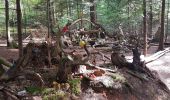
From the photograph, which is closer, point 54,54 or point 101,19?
point 54,54

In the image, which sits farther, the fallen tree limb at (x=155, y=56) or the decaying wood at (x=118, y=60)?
the fallen tree limb at (x=155, y=56)

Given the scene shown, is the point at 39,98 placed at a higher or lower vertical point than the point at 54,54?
lower

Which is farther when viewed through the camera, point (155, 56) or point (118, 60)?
point (155, 56)

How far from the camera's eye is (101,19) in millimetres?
32500

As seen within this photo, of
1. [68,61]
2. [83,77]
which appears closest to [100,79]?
[83,77]

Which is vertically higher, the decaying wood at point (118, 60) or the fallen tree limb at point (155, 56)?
the decaying wood at point (118, 60)

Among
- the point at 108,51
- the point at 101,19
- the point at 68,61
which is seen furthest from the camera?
the point at 101,19

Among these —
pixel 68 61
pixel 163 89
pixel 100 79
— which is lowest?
pixel 163 89

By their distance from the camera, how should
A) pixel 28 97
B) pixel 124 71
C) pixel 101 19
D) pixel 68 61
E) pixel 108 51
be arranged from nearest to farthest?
pixel 28 97
pixel 68 61
pixel 124 71
pixel 108 51
pixel 101 19

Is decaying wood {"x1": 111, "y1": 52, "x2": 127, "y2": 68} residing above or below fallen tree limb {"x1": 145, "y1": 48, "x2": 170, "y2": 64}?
above

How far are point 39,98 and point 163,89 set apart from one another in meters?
4.97

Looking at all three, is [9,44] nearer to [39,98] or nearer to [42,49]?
[42,49]

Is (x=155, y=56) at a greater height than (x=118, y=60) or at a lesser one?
lesser

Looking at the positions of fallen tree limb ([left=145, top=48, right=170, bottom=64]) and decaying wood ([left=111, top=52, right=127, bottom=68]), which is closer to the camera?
decaying wood ([left=111, top=52, right=127, bottom=68])
